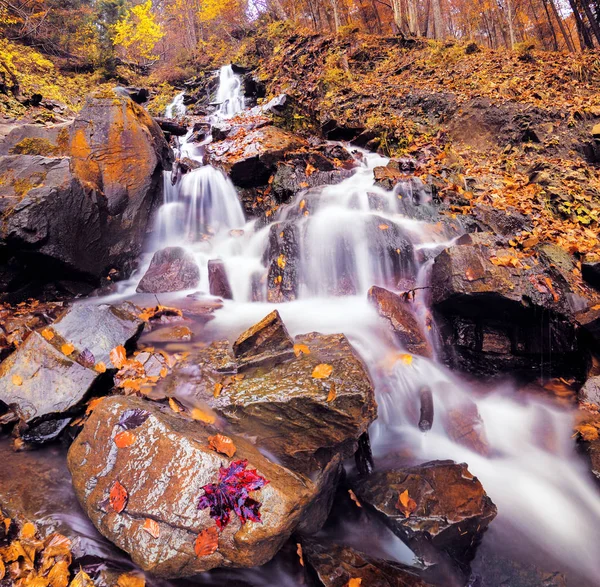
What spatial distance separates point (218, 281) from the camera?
258 inches

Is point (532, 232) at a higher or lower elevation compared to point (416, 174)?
lower

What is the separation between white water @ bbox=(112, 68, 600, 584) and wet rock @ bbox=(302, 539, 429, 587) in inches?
46.9

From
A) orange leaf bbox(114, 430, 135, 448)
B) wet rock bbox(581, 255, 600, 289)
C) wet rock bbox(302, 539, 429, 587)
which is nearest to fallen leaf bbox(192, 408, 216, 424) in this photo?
orange leaf bbox(114, 430, 135, 448)

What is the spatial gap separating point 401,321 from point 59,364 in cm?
424

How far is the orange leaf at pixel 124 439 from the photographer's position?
95.3 inches

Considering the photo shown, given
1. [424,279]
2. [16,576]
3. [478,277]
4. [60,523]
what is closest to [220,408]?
[60,523]

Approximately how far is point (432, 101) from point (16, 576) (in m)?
14.7

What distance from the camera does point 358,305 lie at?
18.0 ft

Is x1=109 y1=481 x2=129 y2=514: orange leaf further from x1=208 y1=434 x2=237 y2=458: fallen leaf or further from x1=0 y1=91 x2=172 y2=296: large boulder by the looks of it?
x1=0 y1=91 x2=172 y2=296: large boulder

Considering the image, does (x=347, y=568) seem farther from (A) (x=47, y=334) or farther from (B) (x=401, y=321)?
(A) (x=47, y=334)

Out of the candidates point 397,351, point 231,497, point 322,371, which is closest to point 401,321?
point 397,351

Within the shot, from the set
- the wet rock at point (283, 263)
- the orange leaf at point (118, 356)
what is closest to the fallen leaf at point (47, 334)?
the orange leaf at point (118, 356)

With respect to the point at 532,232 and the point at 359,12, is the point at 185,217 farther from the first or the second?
the point at 359,12

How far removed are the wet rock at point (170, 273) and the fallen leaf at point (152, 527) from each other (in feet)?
16.6
